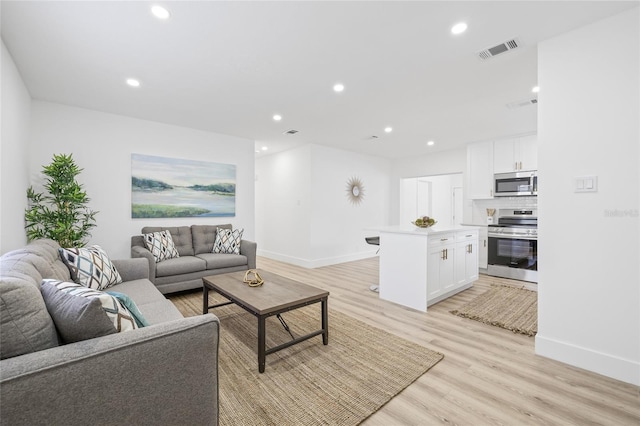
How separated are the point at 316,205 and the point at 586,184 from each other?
4.19 meters

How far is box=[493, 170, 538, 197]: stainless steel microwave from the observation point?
4680 mm

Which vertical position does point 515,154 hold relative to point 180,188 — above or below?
above

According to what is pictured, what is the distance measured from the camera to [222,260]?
154 inches

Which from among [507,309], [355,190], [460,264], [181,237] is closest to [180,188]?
[181,237]

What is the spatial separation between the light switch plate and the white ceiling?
3.79 ft

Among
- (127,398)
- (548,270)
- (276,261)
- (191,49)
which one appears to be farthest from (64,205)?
(548,270)

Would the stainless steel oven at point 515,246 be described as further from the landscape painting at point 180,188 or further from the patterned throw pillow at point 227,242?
the landscape painting at point 180,188

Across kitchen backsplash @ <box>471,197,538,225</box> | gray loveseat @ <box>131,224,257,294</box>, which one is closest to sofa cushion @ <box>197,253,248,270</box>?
gray loveseat @ <box>131,224,257,294</box>

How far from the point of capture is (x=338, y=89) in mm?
3158

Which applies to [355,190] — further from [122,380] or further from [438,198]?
[122,380]

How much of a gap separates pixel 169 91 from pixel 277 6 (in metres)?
2.01

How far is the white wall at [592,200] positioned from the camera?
1.90m

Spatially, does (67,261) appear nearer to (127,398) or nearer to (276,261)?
(127,398)

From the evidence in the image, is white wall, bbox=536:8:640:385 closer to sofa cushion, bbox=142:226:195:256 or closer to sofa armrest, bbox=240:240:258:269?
sofa armrest, bbox=240:240:258:269
